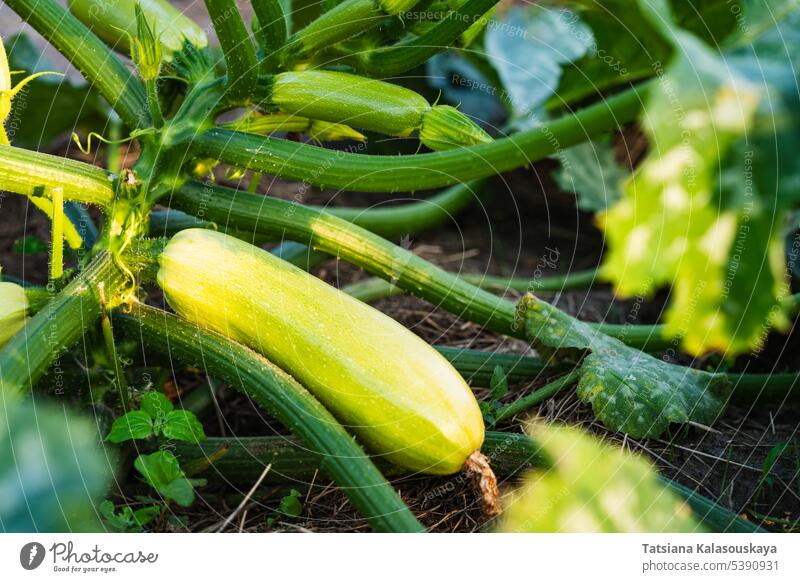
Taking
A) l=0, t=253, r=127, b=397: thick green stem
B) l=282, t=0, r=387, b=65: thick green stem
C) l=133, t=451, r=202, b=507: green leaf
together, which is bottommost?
l=133, t=451, r=202, b=507: green leaf

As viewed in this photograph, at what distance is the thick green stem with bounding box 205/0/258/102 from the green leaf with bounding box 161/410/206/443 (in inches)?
22.4

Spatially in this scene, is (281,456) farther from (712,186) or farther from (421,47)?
(712,186)

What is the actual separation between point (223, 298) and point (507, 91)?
3.51 ft

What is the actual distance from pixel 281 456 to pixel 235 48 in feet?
2.26

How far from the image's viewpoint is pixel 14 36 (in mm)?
2254

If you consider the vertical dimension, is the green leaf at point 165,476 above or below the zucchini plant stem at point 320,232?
below

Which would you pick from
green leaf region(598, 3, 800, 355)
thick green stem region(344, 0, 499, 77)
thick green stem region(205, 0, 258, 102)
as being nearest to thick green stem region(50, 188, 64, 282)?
thick green stem region(205, 0, 258, 102)

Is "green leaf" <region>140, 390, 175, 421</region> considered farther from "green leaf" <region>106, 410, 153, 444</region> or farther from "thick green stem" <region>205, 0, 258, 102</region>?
"thick green stem" <region>205, 0, 258, 102</region>

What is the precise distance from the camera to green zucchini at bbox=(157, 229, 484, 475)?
4.12ft

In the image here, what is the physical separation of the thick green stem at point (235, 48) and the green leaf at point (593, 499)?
80 cm

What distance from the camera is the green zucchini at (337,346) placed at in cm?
126
